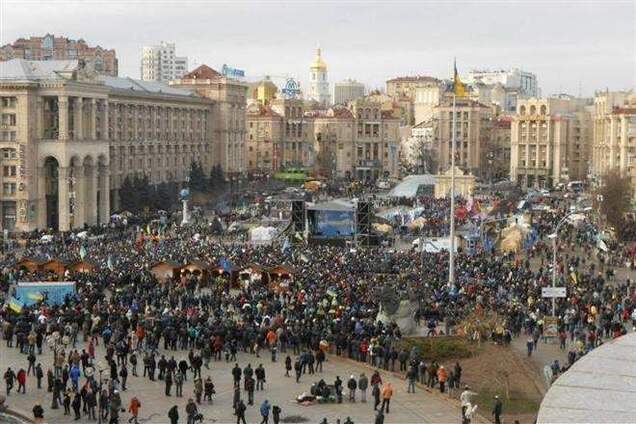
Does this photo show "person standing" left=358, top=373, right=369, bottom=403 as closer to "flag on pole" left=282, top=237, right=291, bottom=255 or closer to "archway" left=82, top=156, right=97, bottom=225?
"flag on pole" left=282, top=237, right=291, bottom=255

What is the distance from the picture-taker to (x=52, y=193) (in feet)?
209

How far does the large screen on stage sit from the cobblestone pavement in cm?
2656

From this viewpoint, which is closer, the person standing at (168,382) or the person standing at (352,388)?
the person standing at (352,388)

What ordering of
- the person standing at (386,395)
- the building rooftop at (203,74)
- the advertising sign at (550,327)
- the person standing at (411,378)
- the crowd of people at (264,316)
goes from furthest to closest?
1. the building rooftop at (203,74)
2. the advertising sign at (550,327)
3. the person standing at (411,378)
4. the crowd of people at (264,316)
5. the person standing at (386,395)

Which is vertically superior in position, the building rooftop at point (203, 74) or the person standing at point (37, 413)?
the building rooftop at point (203, 74)

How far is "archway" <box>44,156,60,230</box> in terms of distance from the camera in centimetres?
6328

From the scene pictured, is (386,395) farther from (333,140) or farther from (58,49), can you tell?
(58,49)

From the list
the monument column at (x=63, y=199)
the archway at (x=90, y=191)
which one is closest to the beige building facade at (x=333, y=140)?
the archway at (x=90, y=191)

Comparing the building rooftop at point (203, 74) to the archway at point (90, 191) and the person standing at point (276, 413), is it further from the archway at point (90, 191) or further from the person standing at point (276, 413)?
the person standing at point (276, 413)

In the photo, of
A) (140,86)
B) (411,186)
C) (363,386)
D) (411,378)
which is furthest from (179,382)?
(411,186)

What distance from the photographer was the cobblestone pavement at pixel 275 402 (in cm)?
2152

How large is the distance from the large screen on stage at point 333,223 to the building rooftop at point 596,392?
35020mm

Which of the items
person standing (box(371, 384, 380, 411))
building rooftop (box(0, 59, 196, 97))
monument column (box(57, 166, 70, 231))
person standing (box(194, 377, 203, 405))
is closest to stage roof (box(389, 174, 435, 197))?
building rooftop (box(0, 59, 196, 97))

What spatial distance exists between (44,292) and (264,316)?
6.88m
